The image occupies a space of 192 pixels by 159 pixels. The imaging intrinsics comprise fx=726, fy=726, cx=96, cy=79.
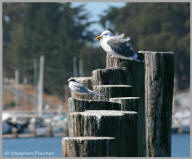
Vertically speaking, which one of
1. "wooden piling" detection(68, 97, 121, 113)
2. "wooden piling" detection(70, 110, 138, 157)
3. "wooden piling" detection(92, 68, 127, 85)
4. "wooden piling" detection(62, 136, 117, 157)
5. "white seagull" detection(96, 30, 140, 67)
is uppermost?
"white seagull" detection(96, 30, 140, 67)

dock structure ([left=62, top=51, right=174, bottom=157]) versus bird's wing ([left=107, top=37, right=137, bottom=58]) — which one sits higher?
bird's wing ([left=107, top=37, right=137, bottom=58])

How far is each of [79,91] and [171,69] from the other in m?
1.50

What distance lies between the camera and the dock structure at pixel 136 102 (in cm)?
852

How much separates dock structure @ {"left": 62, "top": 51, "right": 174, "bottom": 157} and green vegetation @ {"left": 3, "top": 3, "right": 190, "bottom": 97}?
67345mm

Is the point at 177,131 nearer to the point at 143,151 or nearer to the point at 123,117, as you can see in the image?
the point at 143,151

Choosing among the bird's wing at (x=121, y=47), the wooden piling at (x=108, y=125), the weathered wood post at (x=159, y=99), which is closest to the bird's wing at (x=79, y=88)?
the bird's wing at (x=121, y=47)

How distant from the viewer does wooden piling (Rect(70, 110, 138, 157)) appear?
8.12m

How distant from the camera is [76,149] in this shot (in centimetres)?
770

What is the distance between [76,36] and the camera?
9112 centimetres

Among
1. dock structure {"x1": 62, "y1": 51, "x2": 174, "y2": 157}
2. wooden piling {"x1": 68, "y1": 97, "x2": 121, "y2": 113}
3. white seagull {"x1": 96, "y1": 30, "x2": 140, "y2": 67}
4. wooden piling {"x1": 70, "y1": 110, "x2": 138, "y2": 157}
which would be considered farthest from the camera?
white seagull {"x1": 96, "y1": 30, "x2": 140, "y2": 67}

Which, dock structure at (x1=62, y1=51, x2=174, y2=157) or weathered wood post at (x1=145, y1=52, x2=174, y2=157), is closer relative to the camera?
dock structure at (x1=62, y1=51, x2=174, y2=157)

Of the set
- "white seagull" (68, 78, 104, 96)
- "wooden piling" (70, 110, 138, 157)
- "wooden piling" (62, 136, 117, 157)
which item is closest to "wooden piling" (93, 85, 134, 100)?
"white seagull" (68, 78, 104, 96)

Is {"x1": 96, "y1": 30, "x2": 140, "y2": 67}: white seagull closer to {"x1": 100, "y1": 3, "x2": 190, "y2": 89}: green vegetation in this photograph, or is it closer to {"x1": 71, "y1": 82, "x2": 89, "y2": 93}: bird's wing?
{"x1": 71, "y1": 82, "x2": 89, "y2": 93}: bird's wing

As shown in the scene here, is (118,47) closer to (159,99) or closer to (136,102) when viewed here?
(159,99)
